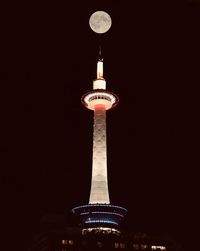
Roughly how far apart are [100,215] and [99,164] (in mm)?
9655

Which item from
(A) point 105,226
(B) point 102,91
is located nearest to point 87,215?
(A) point 105,226

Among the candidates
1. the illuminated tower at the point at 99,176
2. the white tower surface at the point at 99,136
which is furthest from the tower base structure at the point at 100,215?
the white tower surface at the point at 99,136

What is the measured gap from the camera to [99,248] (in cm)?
9600

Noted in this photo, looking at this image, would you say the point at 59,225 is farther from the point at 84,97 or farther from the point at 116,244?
the point at 84,97

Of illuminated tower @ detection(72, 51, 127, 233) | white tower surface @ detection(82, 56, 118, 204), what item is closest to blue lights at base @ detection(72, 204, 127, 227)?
illuminated tower @ detection(72, 51, 127, 233)

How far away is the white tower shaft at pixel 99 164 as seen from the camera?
102 m

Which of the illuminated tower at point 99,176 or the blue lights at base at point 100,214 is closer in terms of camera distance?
the blue lights at base at point 100,214

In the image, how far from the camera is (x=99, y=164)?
105m

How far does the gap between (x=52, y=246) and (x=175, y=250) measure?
25.2 metres

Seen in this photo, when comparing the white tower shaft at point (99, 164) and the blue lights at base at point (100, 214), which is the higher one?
the white tower shaft at point (99, 164)

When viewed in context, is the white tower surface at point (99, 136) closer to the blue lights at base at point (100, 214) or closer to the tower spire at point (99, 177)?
the tower spire at point (99, 177)

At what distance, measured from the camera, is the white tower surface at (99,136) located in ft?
335

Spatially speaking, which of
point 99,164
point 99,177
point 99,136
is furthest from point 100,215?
point 99,136

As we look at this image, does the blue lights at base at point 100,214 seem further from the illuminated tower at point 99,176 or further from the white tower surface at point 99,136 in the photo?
the white tower surface at point 99,136
